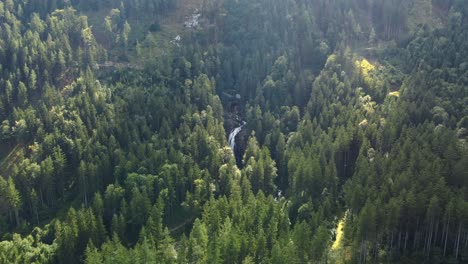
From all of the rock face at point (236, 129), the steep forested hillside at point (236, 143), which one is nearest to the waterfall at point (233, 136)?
the rock face at point (236, 129)

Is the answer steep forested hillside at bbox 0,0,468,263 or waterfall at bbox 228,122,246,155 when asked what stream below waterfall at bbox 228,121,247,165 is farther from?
steep forested hillside at bbox 0,0,468,263

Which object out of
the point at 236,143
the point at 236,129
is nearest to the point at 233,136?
the point at 236,143

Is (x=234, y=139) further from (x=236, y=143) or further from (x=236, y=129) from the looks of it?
(x=236, y=129)

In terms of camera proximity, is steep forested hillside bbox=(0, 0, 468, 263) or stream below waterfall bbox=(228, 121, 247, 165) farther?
stream below waterfall bbox=(228, 121, 247, 165)

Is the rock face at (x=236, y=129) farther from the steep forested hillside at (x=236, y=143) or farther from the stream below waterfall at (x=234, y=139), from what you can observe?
the steep forested hillside at (x=236, y=143)

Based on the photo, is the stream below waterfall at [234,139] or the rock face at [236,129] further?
the rock face at [236,129]

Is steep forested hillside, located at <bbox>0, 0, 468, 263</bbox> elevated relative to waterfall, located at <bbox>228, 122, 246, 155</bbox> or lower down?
elevated

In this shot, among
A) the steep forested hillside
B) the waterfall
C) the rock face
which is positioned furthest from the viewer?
the waterfall

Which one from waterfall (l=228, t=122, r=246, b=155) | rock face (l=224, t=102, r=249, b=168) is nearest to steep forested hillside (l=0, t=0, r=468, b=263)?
waterfall (l=228, t=122, r=246, b=155)
